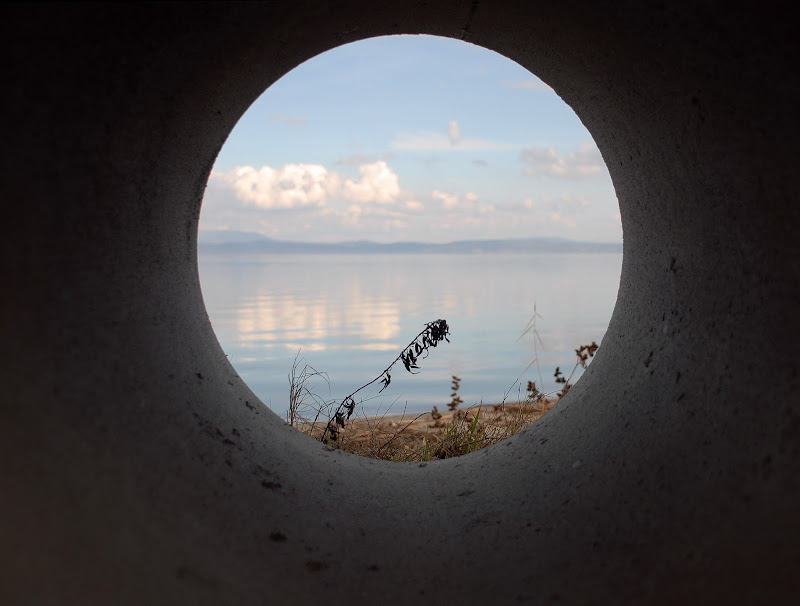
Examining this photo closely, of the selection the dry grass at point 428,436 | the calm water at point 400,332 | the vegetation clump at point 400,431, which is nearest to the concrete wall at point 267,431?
the vegetation clump at point 400,431

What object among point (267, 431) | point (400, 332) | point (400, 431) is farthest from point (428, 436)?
point (400, 332)

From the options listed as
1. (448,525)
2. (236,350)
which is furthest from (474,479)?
(236,350)

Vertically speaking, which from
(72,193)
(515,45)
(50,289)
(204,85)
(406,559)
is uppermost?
(515,45)

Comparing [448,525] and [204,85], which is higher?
[204,85]

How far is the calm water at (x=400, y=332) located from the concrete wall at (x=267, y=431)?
263 centimetres

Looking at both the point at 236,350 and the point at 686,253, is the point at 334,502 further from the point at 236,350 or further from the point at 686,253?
the point at 236,350

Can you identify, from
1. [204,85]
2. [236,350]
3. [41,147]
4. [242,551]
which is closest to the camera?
[41,147]

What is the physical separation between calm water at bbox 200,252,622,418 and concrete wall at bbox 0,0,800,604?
2630 millimetres

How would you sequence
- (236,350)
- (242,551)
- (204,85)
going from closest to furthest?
(242,551) < (204,85) < (236,350)

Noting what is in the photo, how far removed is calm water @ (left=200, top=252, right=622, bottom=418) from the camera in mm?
7664

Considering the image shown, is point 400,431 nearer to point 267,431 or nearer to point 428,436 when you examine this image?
point 428,436

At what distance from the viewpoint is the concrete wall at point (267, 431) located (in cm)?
157

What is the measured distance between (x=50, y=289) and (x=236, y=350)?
299 inches

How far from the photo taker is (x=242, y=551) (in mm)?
1908
